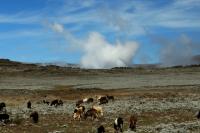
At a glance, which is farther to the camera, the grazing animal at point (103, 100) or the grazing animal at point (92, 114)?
the grazing animal at point (103, 100)

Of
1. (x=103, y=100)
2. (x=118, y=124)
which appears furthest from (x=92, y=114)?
(x=103, y=100)

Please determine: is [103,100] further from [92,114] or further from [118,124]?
[118,124]

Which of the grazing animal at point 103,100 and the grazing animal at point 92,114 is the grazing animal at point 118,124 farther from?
the grazing animal at point 103,100

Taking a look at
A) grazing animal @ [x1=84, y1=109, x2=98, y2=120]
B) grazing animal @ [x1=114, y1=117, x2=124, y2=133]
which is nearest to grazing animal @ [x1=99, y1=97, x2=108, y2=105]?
grazing animal @ [x1=84, y1=109, x2=98, y2=120]

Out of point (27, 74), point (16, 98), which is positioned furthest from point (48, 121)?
point (27, 74)

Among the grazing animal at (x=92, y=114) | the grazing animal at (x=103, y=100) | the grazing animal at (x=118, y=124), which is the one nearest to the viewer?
the grazing animal at (x=118, y=124)

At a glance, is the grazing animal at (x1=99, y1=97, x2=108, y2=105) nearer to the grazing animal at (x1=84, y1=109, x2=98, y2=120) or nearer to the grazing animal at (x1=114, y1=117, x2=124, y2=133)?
the grazing animal at (x1=84, y1=109, x2=98, y2=120)

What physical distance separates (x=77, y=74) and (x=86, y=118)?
103868mm

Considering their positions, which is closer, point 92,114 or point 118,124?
point 118,124

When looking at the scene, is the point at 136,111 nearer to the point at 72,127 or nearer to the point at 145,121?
the point at 145,121

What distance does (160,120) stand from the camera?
3894 cm

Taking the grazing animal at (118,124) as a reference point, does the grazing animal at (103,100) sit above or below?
above

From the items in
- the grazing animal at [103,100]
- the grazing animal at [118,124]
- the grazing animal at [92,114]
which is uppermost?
the grazing animal at [103,100]

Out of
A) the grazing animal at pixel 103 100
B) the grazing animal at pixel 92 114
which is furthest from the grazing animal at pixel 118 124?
the grazing animal at pixel 103 100
